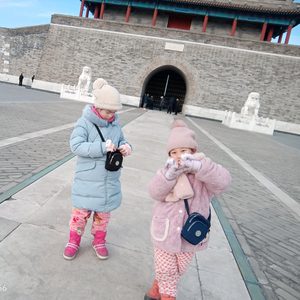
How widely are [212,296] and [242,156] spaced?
6368 millimetres

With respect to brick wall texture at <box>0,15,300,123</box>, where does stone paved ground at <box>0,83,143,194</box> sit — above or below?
below

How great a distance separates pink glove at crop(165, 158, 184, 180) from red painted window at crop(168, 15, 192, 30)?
96.4 ft

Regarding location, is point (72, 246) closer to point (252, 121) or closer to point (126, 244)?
point (126, 244)

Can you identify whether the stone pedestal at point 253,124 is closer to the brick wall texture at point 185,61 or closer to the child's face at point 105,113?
the brick wall texture at point 185,61

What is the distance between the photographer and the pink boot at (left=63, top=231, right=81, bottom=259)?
2.10m

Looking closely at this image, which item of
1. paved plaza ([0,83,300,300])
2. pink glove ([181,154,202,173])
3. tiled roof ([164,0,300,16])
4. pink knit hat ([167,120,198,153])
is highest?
tiled roof ([164,0,300,16])

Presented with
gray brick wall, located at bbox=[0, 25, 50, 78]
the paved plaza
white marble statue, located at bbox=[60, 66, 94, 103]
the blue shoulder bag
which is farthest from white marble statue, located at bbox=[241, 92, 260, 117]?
gray brick wall, located at bbox=[0, 25, 50, 78]

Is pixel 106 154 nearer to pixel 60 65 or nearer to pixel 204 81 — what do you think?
pixel 204 81

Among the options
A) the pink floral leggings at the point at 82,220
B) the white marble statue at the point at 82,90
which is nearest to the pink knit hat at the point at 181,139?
the pink floral leggings at the point at 82,220

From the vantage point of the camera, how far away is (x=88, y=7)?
1149 inches

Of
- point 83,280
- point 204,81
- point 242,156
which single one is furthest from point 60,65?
point 83,280

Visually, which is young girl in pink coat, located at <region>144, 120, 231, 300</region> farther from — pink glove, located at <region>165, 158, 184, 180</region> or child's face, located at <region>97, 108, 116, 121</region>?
child's face, located at <region>97, 108, 116, 121</region>

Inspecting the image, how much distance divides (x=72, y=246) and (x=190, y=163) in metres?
1.25

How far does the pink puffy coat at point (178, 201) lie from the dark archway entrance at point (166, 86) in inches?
997
